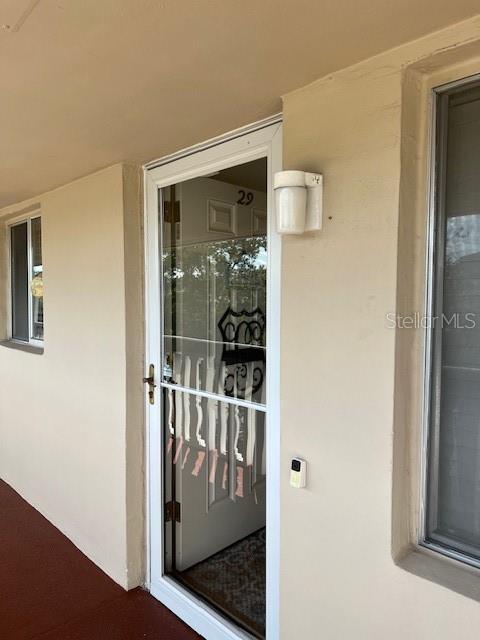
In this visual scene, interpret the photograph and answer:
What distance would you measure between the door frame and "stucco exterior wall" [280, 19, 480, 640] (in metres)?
0.20

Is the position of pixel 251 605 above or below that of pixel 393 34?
below

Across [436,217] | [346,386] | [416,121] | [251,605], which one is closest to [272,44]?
[416,121]

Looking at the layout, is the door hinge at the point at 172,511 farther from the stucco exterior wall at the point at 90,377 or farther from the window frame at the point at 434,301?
the window frame at the point at 434,301

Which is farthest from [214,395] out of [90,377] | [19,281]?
[19,281]

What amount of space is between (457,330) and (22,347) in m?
3.00

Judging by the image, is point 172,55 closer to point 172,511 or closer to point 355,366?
point 355,366

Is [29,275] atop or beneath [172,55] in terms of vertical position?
beneath

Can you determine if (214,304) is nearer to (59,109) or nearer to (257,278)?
(257,278)

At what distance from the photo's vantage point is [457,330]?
1192 millimetres

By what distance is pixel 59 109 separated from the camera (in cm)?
154

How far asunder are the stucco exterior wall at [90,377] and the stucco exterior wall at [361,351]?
1058mm

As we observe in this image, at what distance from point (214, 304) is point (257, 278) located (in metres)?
0.34

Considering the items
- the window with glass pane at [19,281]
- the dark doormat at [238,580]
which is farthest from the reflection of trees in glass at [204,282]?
the window with glass pane at [19,281]

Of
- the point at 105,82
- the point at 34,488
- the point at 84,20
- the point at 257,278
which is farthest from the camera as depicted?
the point at 34,488
